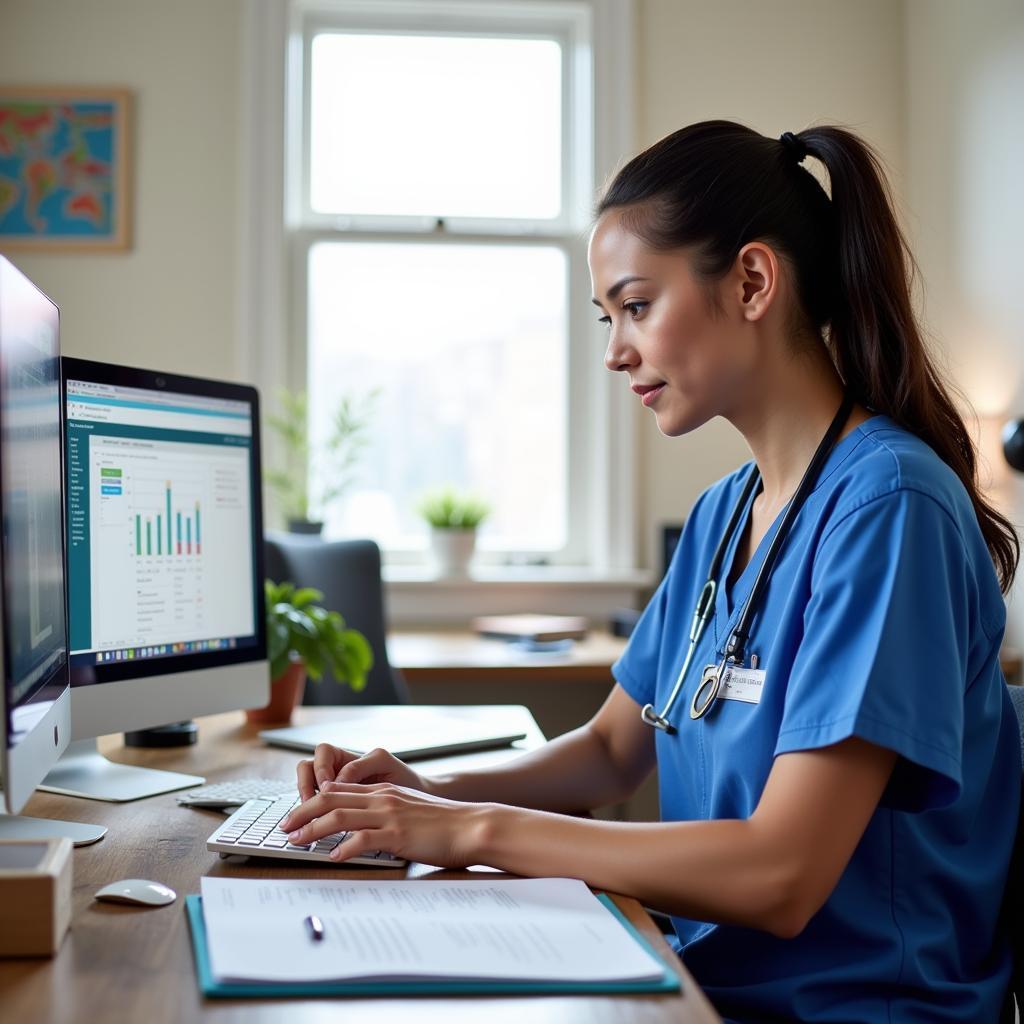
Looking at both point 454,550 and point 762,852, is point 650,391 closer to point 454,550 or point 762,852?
point 762,852

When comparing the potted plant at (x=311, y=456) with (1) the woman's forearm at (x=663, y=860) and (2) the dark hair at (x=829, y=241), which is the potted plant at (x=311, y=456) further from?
(1) the woman's forearm at (x=663, y=860)

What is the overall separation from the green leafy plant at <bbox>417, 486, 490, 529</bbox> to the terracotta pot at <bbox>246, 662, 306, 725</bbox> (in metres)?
1.57

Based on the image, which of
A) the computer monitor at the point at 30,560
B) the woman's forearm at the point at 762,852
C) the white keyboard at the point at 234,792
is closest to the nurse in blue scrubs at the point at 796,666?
the woman's forearm at the point at 762,852

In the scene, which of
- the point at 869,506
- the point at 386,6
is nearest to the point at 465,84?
the point at 386,6

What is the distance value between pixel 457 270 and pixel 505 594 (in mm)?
974

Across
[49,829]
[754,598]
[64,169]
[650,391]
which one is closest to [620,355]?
[650,391]

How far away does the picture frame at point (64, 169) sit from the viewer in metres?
3.19

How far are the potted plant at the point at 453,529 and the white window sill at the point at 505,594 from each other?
4cm

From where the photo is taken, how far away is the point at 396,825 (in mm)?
923

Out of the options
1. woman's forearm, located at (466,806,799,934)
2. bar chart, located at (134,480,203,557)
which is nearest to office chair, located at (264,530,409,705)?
bar chart, located at (134,480,203,557)

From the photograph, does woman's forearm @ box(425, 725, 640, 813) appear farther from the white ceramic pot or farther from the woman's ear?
the white ceramic pot

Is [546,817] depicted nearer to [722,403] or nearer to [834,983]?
[834,983]

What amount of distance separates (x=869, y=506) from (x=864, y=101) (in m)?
2.81

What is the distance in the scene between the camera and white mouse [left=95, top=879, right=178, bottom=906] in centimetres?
84
